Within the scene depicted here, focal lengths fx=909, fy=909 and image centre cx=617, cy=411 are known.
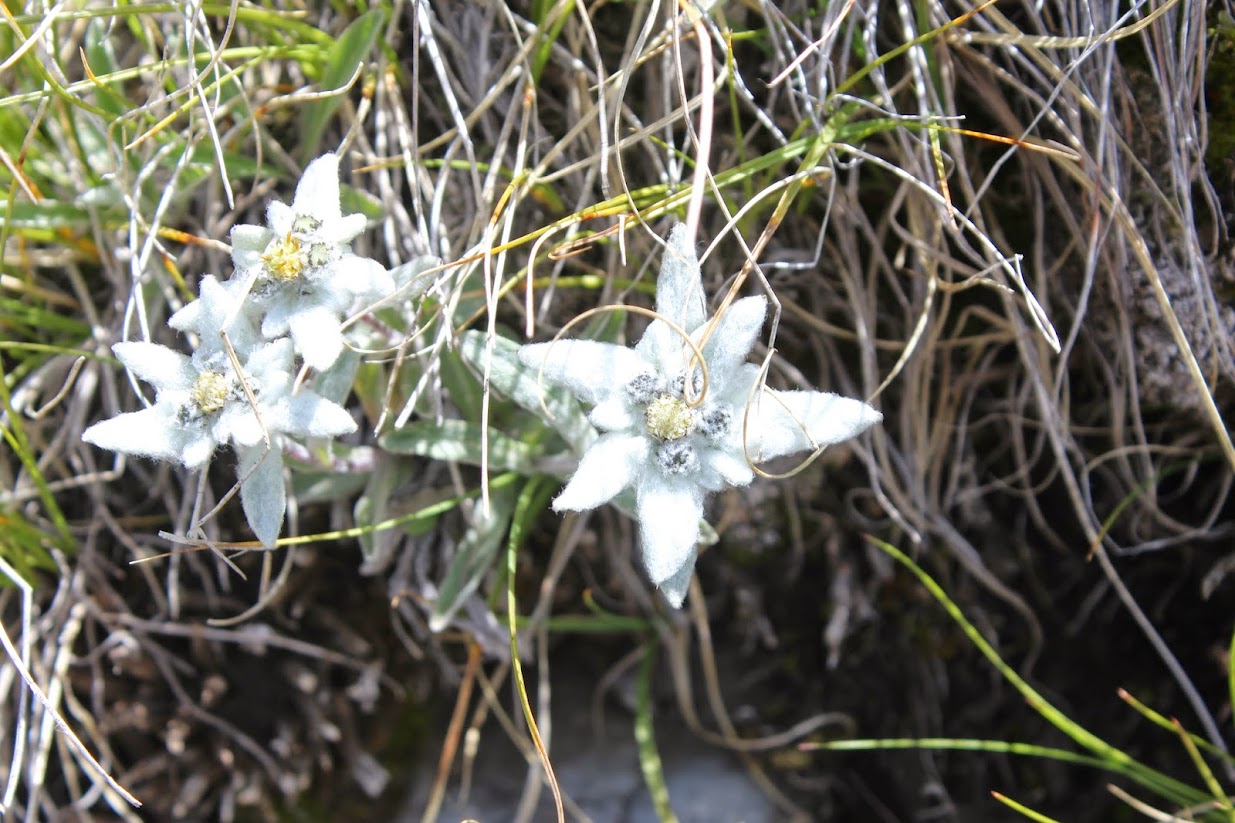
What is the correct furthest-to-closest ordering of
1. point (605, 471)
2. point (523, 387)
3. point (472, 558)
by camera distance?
point (472, 558) < point (523, 387) < point (605, 471)

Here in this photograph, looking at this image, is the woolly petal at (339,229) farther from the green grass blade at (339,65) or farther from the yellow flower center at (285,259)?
the green grass blade at (339,65)

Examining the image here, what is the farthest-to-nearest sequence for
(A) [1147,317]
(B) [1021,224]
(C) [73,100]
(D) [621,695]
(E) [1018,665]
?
(D) [621,695] < (E) [1018,665] < (B) [1021,224] < (A) [1147,317] < (C) [73,100]

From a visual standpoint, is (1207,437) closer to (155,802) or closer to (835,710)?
(835,710)

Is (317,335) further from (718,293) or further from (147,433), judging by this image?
(718,293)

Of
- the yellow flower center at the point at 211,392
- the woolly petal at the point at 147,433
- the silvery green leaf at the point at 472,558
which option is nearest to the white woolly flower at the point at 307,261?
the yellow flower center at the point at 211,392

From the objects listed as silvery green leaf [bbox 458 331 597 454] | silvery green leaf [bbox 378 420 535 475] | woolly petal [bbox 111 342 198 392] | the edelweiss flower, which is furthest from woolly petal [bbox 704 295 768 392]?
woolly petal [bbox 111 342 198 392]

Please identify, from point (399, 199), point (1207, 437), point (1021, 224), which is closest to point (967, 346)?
point (1021, 224)

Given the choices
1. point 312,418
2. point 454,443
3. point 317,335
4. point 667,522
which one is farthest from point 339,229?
point 667,522
